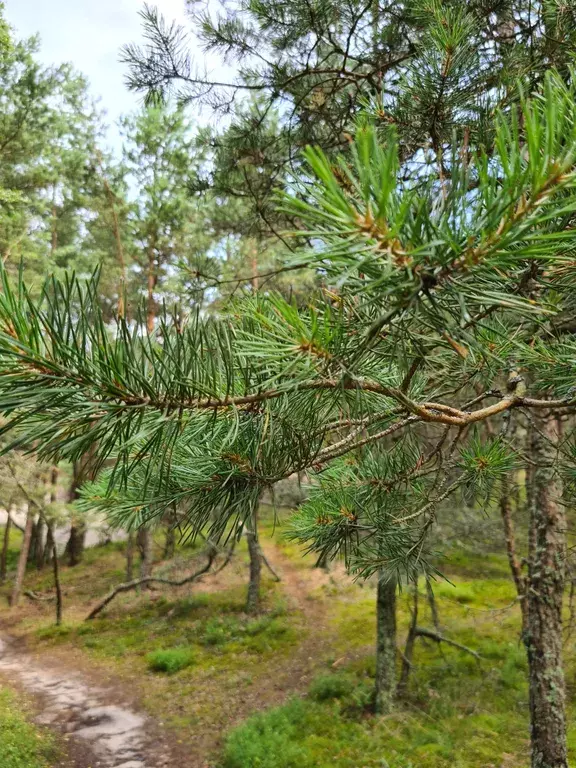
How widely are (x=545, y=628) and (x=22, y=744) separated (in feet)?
20.6

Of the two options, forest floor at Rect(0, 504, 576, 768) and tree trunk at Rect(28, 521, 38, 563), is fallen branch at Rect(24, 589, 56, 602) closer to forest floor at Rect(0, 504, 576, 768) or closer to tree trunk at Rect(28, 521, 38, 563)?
forest floor at Rect(0, 504, 576, 768)

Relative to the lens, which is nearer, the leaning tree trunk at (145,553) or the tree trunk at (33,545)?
the leaning tree trunk at (145,553)

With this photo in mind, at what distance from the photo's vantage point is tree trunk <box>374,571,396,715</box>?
22.2 feet

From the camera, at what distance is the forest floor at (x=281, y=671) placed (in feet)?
19.8

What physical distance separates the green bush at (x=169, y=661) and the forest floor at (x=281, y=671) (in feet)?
0.08

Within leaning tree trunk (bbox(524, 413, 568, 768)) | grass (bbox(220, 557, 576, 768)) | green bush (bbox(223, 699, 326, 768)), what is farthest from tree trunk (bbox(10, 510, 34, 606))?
leaning tree trunk (bbox(524, 413, 568, 768))

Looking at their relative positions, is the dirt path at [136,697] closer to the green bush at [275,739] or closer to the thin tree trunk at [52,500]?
the green bush at [275,739]

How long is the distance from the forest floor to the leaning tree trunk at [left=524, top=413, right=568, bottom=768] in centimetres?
48

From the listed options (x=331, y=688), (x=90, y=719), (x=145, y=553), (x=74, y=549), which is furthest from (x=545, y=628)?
(x=74, y=549)

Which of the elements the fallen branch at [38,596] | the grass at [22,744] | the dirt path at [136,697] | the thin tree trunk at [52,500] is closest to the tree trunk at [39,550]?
the thin tree trunk at [52,500]

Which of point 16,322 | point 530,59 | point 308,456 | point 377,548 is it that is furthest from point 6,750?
point 530,59

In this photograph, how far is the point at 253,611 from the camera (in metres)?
11.2

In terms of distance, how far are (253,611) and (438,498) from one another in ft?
35.0

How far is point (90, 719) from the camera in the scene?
7484 millimetres
